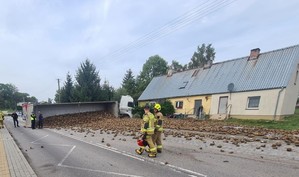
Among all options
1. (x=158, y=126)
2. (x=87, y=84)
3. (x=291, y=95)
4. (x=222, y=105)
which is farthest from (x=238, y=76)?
(x=87, y=84)

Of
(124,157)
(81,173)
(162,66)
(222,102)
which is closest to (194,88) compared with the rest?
(222,102)

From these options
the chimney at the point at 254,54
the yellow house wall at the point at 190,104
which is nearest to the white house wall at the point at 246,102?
the yellow house wall at the point at 190,104

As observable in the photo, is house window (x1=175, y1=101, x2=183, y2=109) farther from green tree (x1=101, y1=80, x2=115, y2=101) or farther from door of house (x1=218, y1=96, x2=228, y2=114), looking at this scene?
green tree (x1=101, y1=80, x2=115, y2=101)

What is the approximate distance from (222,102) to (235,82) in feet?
8.69

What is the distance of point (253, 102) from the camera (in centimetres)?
2641

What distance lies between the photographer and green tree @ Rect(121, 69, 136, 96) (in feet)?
211

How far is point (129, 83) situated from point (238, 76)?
126 ft

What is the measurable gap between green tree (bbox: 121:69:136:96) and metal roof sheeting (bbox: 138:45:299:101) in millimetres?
23335

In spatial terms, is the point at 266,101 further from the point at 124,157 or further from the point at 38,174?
the point at 38,174

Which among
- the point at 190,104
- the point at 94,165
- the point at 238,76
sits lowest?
the point at 94,165

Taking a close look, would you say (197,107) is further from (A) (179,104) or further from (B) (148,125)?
(B) (148,125)

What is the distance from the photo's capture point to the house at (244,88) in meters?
24.7

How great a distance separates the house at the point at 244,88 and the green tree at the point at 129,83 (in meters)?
27.1

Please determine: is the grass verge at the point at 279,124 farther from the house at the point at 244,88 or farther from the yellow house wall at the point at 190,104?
the yellow house wall at the point at 190,104
